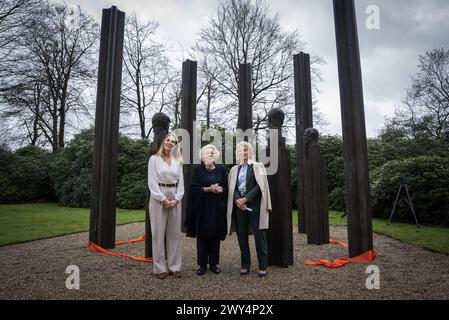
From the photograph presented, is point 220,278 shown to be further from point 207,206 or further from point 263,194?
point 263,194

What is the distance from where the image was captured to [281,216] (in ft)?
15.9

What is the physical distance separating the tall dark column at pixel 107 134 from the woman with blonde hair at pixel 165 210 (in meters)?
2.46

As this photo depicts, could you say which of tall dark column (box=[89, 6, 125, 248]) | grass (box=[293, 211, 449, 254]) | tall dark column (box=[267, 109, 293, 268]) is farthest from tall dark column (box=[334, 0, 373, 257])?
tall dark column (box=[89, 6, 125, 248])

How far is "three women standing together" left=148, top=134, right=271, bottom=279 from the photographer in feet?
14.1

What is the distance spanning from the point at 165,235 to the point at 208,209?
79 cm

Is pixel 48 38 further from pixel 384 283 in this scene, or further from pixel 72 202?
pixel 384 283

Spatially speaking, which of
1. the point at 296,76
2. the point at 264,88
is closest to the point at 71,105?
the point at 264,88

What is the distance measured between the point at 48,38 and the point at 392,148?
74.3ft

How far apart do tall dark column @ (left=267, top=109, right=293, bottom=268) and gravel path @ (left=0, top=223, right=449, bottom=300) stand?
231 millimetres

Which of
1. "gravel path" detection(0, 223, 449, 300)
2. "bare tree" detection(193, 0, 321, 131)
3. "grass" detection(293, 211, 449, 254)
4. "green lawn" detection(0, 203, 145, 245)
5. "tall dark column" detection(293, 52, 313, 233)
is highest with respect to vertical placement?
"bare tree" detection(193, 0, 321, 131)

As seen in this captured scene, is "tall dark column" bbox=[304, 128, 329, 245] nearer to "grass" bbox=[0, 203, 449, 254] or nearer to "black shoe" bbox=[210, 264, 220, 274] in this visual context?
"grass" bbox=[0, 203, 449, 254]

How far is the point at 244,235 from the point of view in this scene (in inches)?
175

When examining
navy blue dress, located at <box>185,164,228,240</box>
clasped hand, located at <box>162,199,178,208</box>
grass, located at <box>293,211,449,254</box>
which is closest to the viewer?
clasped hand, located at <box>162,199,178,208</box>
